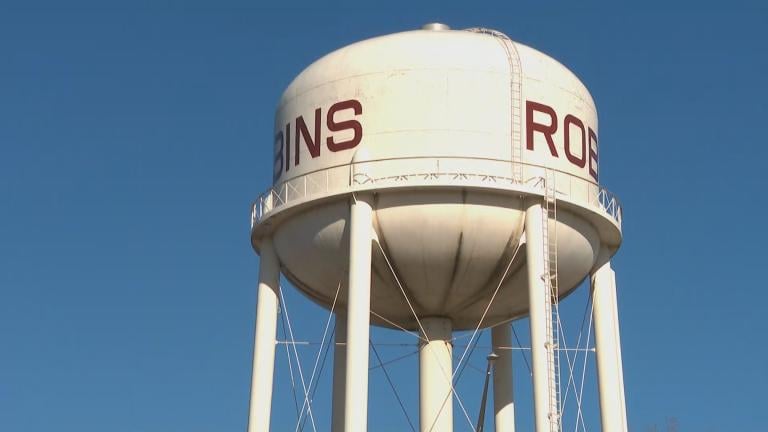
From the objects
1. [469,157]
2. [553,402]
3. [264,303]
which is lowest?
[553,402]

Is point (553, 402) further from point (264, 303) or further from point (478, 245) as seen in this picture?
point (264, 303)

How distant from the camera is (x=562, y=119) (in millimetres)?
28297

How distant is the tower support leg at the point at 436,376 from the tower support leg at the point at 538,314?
155 inches

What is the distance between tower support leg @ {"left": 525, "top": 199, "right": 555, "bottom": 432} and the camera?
26.1 meters

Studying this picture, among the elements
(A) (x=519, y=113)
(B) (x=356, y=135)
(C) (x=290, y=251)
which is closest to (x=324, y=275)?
(C) (x=290, y=251)

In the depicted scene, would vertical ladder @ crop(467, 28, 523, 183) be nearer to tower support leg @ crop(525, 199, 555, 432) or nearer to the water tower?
the water tower

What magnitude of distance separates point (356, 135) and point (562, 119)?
369cm

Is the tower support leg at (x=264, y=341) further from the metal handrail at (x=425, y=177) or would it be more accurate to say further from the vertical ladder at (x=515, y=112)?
the vertical ladder at (x=515, y=112)

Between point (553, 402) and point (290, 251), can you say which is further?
point (290, 251)

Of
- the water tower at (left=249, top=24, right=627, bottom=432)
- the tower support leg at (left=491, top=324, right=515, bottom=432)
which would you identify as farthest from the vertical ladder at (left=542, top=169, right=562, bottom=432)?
the tower support leg at (left=491, top=324, right=515, bottom=432)

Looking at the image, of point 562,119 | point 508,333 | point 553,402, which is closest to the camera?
point 553,402

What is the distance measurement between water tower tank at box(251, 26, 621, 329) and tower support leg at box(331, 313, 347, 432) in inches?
49.3

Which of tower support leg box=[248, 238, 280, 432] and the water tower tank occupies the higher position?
the water tower tank

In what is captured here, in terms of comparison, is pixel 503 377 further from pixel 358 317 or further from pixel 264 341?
pixel 358 317
